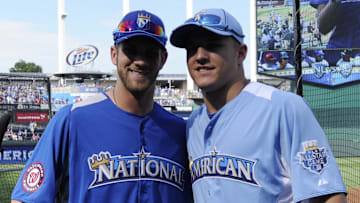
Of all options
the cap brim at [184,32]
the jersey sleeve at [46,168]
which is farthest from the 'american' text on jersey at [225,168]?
the jersey sleeve at [46,168]

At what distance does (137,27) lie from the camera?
2.15 m

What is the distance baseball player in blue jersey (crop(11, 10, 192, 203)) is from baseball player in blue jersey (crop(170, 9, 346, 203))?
0.60ft

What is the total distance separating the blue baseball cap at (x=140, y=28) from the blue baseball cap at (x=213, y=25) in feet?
0.35

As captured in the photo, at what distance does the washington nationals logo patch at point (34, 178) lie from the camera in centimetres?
203

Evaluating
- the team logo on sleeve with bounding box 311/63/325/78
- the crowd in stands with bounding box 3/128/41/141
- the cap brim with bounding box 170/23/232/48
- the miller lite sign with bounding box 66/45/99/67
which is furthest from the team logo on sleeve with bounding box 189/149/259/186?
the miller lite sign with bounding box 66/45/99/67

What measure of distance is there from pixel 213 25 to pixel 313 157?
867mm

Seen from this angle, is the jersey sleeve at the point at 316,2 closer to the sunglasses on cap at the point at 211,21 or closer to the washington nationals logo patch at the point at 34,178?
the sunglasses on cap at the point at 211,21

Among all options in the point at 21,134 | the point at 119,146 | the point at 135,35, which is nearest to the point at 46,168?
the point at 119,146

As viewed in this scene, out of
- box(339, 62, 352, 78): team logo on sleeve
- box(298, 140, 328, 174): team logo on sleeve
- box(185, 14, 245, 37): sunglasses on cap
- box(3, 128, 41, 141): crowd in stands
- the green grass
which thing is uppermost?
box(339, 62, 352, 78): team logo on sleeve

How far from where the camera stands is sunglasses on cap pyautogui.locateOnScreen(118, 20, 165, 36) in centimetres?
216

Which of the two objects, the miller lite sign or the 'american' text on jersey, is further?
the miller lite sign

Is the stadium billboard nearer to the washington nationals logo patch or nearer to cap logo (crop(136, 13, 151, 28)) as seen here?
cap logo (crop(136, 13, 151, 28))

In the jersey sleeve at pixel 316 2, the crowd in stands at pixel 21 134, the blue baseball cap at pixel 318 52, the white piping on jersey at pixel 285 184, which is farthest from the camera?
the jersey sleeve at pixel 316 2

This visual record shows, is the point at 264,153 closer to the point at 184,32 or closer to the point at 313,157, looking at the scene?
the point at 313,157
